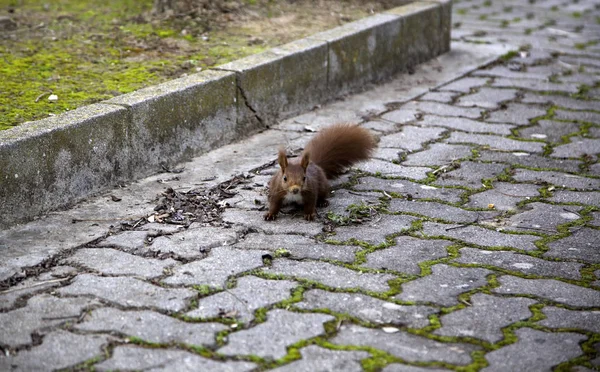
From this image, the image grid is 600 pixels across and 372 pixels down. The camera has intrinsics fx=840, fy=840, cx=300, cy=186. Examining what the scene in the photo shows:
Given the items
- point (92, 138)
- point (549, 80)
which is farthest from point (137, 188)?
point (549, 80)

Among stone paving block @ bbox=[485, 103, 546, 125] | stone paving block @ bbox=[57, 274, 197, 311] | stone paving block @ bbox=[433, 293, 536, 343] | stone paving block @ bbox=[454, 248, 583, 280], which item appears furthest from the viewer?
stone paving block @ bbox=[485, 103, 546, 125]

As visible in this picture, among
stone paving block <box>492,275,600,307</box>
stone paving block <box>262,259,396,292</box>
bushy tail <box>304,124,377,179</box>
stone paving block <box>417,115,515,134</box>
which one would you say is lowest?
stone paving block <box>417,115,515,134</box>

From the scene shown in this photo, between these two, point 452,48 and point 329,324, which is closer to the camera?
point 329,324

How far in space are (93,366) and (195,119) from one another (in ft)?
7.46

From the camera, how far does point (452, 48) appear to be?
7340 mm

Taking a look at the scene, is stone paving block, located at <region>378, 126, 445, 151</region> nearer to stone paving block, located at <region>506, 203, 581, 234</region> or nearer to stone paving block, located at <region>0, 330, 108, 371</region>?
stone paving block, located at <region>506, 203, 581, 234</region>

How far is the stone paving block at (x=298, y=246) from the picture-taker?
11.3ft

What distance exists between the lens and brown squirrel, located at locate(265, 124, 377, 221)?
384 centimetres

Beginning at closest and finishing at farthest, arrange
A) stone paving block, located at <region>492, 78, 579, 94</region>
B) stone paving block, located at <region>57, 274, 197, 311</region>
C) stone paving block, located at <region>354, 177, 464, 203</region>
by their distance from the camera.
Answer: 1. stone paving block, located at <region>57, 274, 197, 311</region>
2. stone paving block, located at <region>354, 177, 464, 203</region>
3. stone paving block, located at <region>492, 78, 579, 94</region>

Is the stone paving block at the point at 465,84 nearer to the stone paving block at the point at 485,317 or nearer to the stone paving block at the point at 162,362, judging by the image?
the stone paving block at the point at 485,317

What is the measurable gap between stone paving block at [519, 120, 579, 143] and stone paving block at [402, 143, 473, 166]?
0.52 meters

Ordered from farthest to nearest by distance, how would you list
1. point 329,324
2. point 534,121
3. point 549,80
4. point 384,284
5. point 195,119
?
point 549,80 → point 534,121 → point 195,119 → point 384,284 → point 329,324

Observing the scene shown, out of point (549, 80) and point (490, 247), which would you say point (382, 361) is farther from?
point (549, 80)

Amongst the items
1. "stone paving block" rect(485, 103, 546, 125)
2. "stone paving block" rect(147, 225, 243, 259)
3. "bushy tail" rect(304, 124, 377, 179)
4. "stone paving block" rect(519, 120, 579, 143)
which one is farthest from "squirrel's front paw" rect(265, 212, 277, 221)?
"stone paving block" rect(485, 103, 546, 125)
